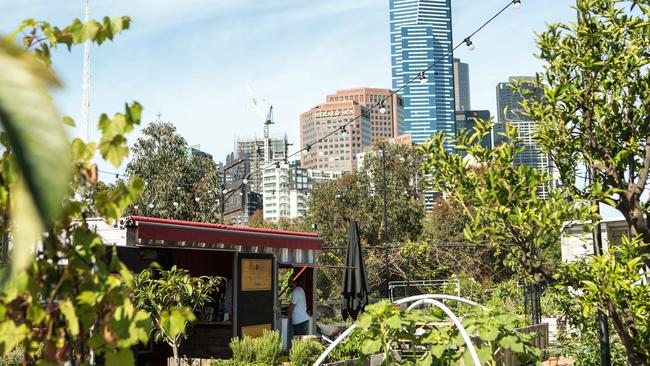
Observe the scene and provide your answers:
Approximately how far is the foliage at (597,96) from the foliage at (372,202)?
97.9ft

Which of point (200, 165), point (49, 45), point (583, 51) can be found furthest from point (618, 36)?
point (200, 165)

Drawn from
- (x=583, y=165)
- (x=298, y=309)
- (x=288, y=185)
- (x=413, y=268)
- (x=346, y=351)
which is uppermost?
(x=288, y=185)

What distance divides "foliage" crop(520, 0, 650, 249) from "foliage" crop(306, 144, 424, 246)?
29851 mm

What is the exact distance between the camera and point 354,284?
13438mm

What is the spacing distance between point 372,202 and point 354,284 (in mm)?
23028

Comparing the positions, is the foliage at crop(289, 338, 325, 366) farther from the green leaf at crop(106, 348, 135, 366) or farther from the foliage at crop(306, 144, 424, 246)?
the foliage at crop(306, 144, 424, 246)

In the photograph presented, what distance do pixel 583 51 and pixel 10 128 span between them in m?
5.13

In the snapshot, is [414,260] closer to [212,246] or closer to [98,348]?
[212,246]

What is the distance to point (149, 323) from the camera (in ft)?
7.35

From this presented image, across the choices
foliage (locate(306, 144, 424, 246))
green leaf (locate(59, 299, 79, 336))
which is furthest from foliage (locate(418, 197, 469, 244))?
green leaf (locate(59, 299, 79, 336))

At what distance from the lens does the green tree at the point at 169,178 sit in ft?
90.6

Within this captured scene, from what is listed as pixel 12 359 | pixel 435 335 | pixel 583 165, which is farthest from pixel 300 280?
pixel 583 165

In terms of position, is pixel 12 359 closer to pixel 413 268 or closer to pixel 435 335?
pixel 435 335

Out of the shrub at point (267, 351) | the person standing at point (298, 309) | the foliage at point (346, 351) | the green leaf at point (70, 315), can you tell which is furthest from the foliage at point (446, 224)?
the green leaf at point (70, 315)
